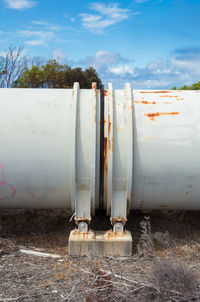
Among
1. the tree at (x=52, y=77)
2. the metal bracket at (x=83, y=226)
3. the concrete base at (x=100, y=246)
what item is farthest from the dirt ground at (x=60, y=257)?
the tree at (x=52, y=77)

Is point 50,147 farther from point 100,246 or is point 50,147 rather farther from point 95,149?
point 100,246

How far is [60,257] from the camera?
439cm

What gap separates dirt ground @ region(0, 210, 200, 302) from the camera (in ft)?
11.6

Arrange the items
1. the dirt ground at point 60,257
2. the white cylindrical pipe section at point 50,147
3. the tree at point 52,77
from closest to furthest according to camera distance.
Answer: the dirt ground at point 60,257 → the white cylindrical pipe section at point 50,147 → the tree at point 52,77

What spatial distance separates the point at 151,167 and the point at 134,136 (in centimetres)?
45

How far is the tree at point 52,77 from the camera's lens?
19406 mm

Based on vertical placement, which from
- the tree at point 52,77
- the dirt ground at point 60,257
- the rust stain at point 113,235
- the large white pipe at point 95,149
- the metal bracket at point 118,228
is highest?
the tree at point 52,77

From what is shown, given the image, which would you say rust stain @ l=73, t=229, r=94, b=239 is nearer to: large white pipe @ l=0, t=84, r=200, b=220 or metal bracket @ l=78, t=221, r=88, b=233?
metal bracket @ l=78, t=221, r=88, b=233

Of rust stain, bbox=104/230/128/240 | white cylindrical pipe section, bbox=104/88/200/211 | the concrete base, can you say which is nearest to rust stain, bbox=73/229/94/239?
the concrete base

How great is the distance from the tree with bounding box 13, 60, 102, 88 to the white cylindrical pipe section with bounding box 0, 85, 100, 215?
→ 49.9 ft

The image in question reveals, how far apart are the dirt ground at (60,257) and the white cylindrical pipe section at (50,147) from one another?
2.38ft

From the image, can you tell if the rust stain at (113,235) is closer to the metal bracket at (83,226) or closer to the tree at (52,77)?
the metal bracket at (83,226)

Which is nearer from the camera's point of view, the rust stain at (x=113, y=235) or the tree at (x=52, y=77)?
the rust stain at (x=113, y=235)

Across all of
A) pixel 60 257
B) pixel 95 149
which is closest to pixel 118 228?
pixel 60 257
